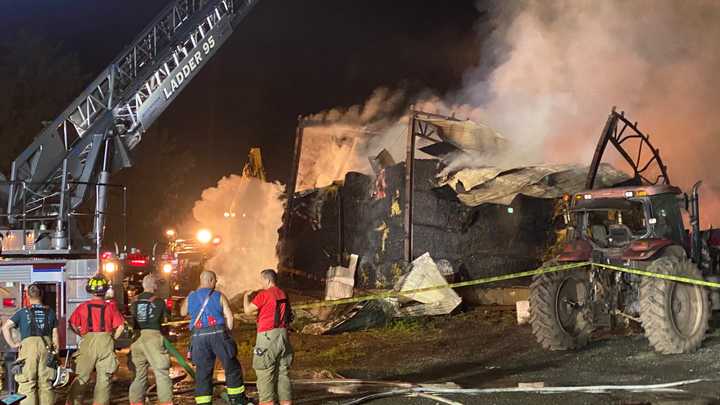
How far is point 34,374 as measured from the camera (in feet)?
25.2

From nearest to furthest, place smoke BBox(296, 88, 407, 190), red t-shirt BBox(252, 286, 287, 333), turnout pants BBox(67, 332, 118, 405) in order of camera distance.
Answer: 1. red t-shirt BBox(252, 286, 287, 333)
2. turnout pants BBox(67, 332, 118, 405)
3. smoke BBox(296, 88, 407, 190)

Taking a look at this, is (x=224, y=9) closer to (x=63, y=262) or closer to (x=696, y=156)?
(x=63, y=262)

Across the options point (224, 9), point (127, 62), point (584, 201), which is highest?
point (224, 9)

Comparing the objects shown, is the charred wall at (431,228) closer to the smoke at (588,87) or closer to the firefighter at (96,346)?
the smoke at (588,87)

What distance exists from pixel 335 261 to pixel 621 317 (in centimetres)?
868

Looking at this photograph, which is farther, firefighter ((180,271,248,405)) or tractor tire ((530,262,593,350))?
tractor tire ((530,262,593,350))

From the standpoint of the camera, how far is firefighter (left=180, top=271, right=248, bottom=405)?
7488 mm

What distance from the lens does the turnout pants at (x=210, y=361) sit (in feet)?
24.5

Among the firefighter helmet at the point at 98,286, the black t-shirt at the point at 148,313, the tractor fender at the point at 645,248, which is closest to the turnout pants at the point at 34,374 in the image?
the firefighter helmet at the point at 98,286

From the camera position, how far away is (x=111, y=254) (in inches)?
453

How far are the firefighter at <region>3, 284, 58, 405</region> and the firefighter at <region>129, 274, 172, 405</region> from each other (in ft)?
2.71

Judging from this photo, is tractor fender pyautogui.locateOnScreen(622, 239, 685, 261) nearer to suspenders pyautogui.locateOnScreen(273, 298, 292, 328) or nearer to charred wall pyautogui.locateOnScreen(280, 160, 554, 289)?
suspenders pyautogui.locateOnScreen(273, 298, 292, 328)

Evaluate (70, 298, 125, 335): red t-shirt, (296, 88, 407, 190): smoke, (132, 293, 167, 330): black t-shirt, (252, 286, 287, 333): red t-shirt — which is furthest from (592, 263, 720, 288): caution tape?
(296, 88, 407, 190): smoke

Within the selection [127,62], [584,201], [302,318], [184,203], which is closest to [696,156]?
[584,201]
